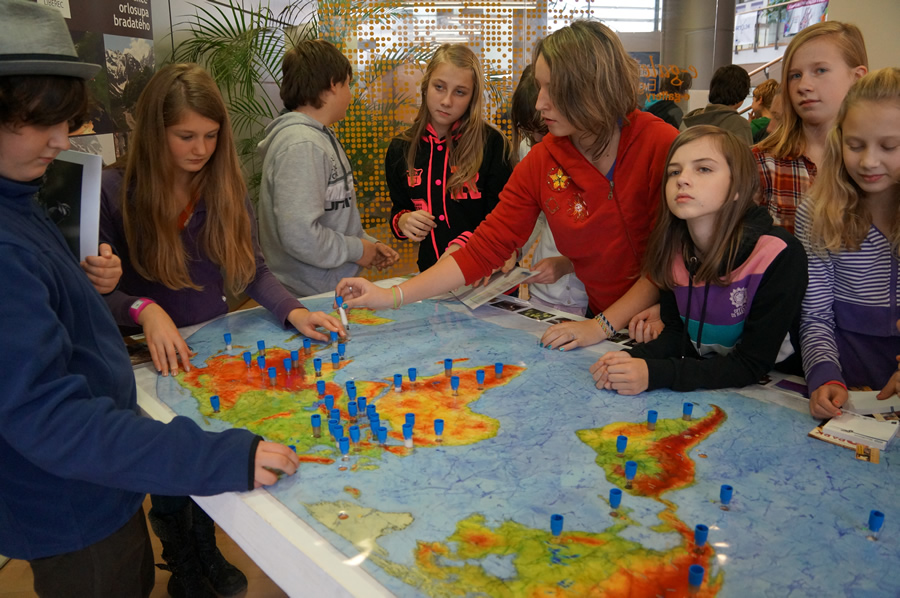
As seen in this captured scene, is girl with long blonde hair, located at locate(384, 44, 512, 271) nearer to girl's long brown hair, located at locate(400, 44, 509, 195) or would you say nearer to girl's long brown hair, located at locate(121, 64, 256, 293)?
girl's long brown hair, located at locate(400, 44, 509, 195)

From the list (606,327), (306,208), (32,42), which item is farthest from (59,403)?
(306,208)

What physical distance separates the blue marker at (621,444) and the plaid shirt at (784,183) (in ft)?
3.52

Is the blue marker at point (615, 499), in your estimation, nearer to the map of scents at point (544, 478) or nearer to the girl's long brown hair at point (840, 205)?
the map of scents at point (544, 478)

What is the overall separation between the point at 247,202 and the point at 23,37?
1.11m

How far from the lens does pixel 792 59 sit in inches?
79.0

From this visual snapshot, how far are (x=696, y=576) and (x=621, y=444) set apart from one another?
1.15 ft

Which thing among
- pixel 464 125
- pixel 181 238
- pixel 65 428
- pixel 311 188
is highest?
pixel 464 125

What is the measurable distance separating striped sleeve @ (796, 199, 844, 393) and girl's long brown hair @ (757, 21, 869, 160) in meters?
0.44

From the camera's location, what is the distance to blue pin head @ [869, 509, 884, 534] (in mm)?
947

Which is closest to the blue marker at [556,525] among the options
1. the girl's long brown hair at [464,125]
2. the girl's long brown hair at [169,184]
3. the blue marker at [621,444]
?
the blue marker at [621,444]

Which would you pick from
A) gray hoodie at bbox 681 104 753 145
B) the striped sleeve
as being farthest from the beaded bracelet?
gray hoodie at bbox 681 104 753 145

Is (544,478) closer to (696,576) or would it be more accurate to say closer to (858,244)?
(696,576)

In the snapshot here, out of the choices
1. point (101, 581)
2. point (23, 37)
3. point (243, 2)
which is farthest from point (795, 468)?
point (243, 2)

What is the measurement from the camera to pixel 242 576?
216 cm
